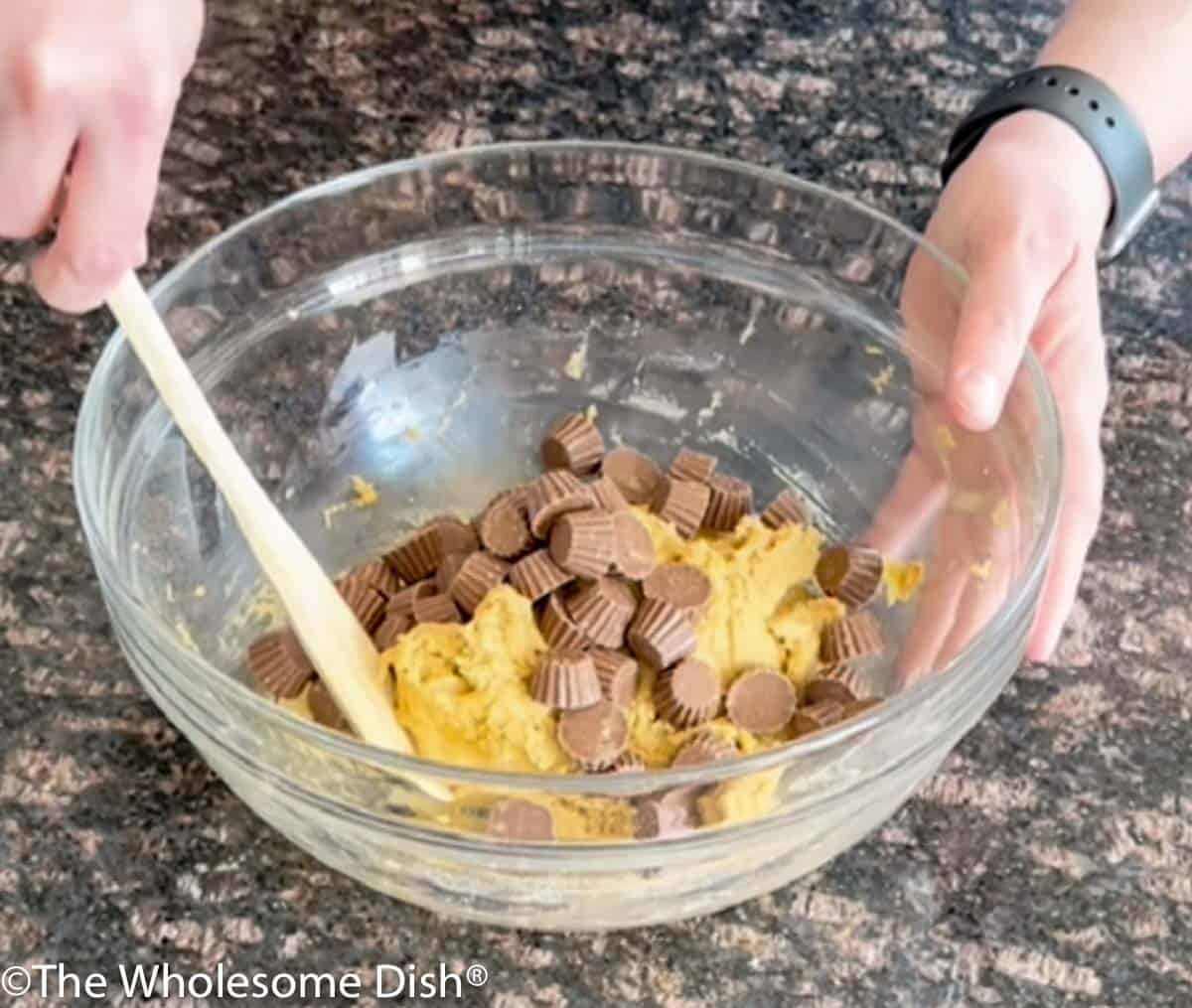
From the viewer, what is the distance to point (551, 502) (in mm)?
1164

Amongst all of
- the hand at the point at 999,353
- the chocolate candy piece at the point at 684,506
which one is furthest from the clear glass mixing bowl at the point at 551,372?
the chocolate candy piece at the point at 684,506

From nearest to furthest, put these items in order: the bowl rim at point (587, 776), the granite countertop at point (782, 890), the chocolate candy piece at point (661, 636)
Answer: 1. the bowl rim at point (587, 776)
2. the granite countertop at point (782, 890)
3. the chocolate candy piece at point (661, 636)

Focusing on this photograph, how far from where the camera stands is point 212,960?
987mm

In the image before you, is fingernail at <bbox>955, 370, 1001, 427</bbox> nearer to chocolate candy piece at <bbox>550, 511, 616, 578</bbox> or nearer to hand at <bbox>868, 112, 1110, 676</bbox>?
hand at <bbox>868, 112, 1110, 676</bbox>

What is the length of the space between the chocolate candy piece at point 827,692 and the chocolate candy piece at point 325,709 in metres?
0.32

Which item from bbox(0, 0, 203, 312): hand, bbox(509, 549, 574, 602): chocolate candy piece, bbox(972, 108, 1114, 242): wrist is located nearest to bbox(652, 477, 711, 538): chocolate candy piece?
bbox(509, 549, 574, 602): chocolate candy piece

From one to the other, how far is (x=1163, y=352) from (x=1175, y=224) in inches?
8.1

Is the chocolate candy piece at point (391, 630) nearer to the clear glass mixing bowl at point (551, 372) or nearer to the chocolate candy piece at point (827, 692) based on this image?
the clear glass mixing bowl at point (551, 372)

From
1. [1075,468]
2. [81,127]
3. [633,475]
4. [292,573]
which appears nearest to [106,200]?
[81,127]

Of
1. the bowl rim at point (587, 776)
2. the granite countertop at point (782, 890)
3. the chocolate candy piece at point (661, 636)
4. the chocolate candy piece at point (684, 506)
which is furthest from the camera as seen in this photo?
the chocolate candy piece at point (684, 506)

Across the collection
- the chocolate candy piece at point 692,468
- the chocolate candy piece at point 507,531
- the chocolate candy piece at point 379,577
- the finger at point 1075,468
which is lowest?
the chocolate candy piece at point 379,577

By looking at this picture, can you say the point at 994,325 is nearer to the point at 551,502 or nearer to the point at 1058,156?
the point at 1058,156

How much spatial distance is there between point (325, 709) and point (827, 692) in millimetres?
344

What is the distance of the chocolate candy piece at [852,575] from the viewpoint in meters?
1.16
